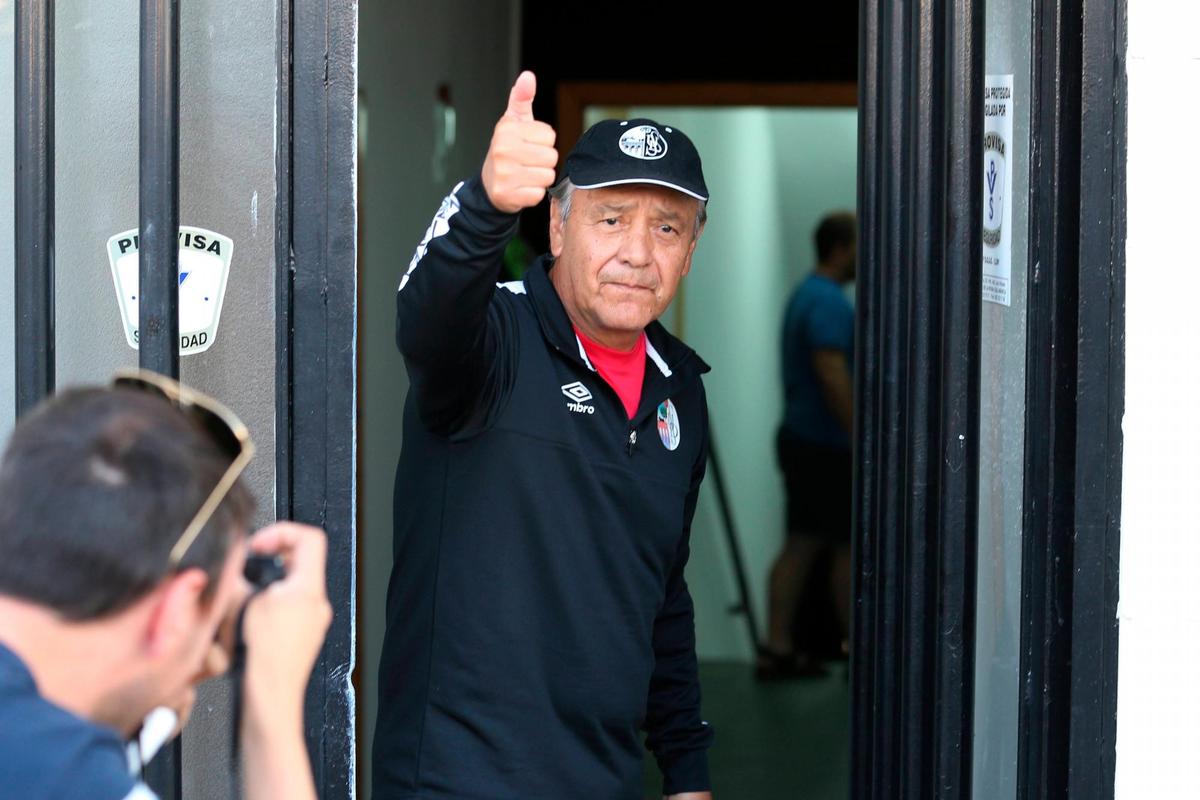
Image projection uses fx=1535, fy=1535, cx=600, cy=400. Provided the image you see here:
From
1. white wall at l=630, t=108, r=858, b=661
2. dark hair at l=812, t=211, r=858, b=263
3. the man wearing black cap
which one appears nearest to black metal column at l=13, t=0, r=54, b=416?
the man wearing black cap

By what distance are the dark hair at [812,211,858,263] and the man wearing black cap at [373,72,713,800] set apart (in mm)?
3575

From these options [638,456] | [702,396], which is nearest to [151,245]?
[638,456]

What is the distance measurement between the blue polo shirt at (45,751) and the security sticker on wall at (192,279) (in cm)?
99

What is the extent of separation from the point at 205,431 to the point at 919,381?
1239 millimetres

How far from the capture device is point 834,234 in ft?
19.6

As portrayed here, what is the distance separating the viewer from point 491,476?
2.24 metres

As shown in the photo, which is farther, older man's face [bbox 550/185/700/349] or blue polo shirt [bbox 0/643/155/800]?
older man's face [bbox 550/185/700/349]

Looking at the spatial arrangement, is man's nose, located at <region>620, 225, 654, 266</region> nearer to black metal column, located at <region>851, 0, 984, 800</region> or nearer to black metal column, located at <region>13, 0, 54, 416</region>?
black metal column, located at <region>851, 0, 984, 800</region>

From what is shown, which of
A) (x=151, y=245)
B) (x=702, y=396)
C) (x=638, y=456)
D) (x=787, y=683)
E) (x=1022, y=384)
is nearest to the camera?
(x=151, y=245)

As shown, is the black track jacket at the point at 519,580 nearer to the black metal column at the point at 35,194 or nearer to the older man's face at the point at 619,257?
the older man's face at the point at 619,257

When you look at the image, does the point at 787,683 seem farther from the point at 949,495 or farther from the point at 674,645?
the point at 949,495

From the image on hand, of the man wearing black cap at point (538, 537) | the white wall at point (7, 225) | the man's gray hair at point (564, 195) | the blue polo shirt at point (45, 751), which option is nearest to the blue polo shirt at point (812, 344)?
the man's gray hair at point (564, 195)

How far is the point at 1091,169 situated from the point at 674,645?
106cm

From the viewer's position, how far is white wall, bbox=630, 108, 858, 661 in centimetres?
727
